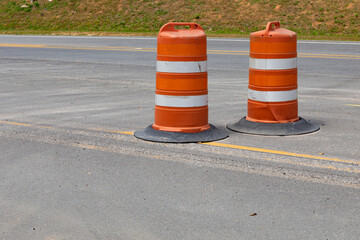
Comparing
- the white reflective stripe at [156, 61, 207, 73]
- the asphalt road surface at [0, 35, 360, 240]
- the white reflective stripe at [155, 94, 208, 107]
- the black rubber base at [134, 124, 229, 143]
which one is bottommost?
the asphalt road surface at [0, 35, 360, 240]

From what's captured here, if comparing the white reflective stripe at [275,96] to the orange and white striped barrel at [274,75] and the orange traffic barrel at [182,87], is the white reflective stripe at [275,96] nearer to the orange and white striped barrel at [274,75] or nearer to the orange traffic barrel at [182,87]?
the orange and white striped barrel at [274,75]

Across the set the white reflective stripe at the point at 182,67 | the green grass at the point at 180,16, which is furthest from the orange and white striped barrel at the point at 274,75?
the green grass at the point at 180,16

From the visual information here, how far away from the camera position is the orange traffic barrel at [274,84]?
26.3 ft

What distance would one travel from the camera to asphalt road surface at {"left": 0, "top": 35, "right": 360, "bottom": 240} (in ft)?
15.5

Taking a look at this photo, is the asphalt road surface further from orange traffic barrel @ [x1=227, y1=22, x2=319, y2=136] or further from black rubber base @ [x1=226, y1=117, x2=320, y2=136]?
orange traffic barrel @ [x1=227, y1=22, x2=319, y2=136]

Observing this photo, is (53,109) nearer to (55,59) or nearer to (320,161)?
(320,161)

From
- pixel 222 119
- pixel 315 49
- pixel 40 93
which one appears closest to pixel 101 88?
pixel 40 93

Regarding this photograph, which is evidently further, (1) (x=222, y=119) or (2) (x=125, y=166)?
(1) (x=222, y=119)

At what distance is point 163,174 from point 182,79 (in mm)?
1842

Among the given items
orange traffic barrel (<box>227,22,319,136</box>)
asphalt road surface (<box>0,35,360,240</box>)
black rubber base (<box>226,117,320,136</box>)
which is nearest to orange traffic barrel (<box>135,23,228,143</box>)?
asphalt road surface (<box>0,35,360,240</box>)

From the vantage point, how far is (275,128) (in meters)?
8.02

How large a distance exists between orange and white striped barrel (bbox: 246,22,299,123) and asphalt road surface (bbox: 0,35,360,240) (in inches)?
18.3

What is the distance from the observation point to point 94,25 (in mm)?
40656

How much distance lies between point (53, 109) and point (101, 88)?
287 centimetres
